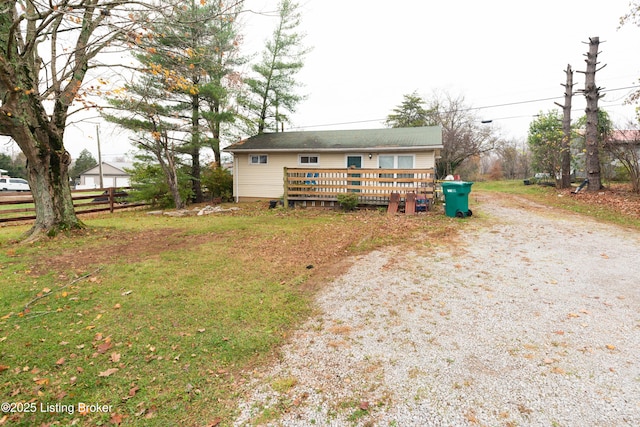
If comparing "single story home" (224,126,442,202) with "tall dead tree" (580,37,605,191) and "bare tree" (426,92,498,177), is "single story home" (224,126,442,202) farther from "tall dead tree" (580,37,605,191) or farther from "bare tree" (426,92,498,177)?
"bare tree" (426,92,498,177)

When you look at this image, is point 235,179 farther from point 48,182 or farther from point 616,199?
point 616,199

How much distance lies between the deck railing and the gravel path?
5.69 m

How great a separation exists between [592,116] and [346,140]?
1056 cm

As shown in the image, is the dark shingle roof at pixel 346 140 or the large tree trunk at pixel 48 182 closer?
the large tree trunk at pixel 48 182

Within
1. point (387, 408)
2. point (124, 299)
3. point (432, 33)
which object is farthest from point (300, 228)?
point (432, 33)

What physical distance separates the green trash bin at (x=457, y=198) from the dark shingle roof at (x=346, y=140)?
3.30 metres

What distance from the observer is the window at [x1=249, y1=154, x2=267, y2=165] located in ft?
47.5

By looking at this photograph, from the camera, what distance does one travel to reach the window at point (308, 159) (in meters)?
13.9

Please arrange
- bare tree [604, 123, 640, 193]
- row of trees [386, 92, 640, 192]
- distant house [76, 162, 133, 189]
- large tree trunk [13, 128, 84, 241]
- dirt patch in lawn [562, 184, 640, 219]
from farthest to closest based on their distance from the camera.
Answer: distant house [76, 162, 133, 189] < row of trees [386, 92, 640, 192] < bare tree [604, 123, 640, 193] < dirt patch in lawn [562, 184, 640, 219] < large tree trunk [13, 128, 84, 241]

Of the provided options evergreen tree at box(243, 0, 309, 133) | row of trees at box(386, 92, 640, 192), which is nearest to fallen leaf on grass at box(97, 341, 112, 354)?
evergreen tree at box(243, 0, 309, 133)

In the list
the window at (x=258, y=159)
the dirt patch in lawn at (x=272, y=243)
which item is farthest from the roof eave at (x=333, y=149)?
the dirt patch in lawn at (x=272, y=243)

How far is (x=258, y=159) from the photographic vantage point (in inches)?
573

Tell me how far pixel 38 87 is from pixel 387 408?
9.15 metres

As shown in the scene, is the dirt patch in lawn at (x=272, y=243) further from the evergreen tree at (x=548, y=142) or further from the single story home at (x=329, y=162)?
the evergreen tree at (x=548, y=142)
